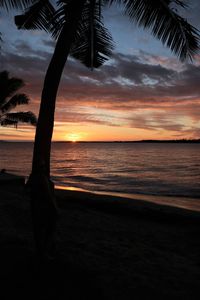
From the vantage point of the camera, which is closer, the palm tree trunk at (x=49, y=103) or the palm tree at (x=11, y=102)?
the palm tree trunk at (x=49, y=103)

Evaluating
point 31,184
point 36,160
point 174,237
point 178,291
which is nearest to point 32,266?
point 31,184

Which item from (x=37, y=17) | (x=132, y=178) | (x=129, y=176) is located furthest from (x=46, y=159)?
(x=129, y=176)

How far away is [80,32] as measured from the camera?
281 inches

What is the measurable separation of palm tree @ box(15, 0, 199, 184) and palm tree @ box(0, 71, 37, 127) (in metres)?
20.1

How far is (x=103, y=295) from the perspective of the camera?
5000mm

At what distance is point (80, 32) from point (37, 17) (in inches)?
36.2

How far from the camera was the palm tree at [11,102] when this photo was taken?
1040 inches

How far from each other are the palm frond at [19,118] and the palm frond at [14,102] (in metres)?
0.56

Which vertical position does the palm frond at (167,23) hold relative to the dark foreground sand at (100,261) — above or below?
above

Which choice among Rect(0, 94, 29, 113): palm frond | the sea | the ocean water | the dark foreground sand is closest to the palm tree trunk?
the dark foreground sand

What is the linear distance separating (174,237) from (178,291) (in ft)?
17.7

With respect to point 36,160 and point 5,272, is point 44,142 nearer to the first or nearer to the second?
point 36,160

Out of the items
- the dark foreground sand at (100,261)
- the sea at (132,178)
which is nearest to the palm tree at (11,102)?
the sea at (132,178)

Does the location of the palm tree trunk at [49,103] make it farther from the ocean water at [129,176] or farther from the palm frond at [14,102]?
the palm frond at [14,102]
